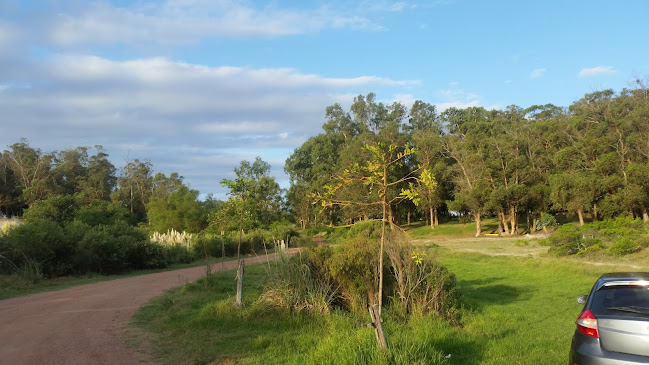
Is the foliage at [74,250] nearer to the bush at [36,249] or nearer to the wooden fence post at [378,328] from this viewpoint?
the bush at [36,249]

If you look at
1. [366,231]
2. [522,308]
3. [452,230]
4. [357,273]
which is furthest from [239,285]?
[452,230]

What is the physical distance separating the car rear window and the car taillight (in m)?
0.07

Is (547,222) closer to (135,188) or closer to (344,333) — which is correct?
(344,333)

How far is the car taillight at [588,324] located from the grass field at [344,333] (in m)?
1.67

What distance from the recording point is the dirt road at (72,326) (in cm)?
654

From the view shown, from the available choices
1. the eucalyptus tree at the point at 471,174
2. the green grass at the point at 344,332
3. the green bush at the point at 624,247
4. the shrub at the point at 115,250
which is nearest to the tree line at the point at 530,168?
the eucalyptus tree at the point at 471,174

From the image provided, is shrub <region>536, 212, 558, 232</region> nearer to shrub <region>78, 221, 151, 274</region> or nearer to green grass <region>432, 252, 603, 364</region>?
green grass <region>432, 252, 603, 364</region>

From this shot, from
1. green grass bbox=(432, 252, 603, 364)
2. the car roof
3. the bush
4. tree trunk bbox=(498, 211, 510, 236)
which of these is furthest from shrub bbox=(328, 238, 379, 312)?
tree trunk bbox=(498, 211, 510, 236)

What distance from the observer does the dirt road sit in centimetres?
654

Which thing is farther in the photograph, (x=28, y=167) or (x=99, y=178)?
(x=99, y=178)

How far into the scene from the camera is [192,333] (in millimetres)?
7957

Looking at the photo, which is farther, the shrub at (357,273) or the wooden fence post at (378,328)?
the shrub at (357,273)

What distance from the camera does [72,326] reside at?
841cm

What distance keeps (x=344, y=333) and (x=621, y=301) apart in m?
3.74
